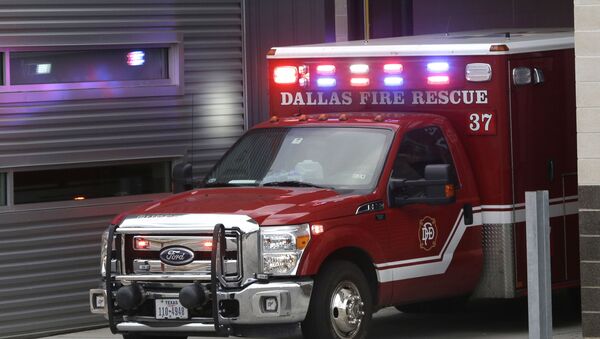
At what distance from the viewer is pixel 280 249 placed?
10.6m

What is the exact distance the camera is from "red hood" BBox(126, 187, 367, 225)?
10.7m

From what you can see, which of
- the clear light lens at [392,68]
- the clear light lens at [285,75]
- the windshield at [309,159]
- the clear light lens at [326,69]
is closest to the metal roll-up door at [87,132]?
the clear light lens at [285,75]

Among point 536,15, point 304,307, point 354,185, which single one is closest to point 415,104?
point 354,185

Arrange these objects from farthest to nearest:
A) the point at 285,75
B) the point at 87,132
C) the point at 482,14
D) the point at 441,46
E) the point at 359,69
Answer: the point at 482,14 < the point at 87,132 < the point at 285,75 < the point at 359,69 < the point at 441,46

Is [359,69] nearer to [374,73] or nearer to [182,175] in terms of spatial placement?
[374,73]

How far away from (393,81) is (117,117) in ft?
9.90

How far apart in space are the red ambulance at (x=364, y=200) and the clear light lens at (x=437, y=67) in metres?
0.01

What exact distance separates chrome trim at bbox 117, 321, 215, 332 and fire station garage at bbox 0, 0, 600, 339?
167cm

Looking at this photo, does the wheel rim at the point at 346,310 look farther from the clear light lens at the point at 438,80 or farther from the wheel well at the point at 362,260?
the clear light lens at the point at 438,80

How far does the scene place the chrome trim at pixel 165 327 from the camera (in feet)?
34.8

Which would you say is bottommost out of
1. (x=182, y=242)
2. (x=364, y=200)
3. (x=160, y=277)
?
(x=160, y=277)

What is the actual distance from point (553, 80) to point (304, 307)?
3.61m

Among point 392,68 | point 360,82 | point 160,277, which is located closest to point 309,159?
point 360,82

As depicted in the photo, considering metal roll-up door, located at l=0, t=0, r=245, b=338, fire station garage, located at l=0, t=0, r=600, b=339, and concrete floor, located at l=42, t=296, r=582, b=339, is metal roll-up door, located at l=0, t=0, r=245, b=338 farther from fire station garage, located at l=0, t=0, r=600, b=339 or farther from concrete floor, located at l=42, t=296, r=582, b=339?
concrete floor, located at l=42, t=296, r=582, b=339
